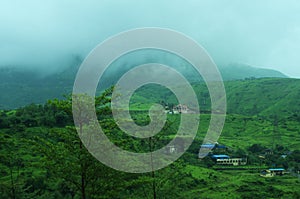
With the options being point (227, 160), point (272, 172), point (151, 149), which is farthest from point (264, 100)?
point (151, 149)

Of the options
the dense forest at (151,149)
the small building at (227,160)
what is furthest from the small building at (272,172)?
the small building at (227,160)

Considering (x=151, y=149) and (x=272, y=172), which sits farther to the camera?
(x=272, y=172)

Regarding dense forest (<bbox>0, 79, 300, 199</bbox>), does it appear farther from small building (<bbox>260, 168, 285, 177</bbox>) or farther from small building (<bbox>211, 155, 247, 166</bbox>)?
small building (<bbox>211, 155, 247, 166</bbox>)

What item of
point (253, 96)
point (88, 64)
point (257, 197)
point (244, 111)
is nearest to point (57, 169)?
point (88, 64)

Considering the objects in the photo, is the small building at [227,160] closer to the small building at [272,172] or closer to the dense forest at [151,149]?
the dense forest at [151,149]

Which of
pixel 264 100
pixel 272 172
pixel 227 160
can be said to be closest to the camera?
pixel 272 172

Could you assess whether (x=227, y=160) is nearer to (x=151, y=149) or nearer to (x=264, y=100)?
(x=151, y=149)

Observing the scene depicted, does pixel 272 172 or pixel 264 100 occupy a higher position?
pixel 264 100

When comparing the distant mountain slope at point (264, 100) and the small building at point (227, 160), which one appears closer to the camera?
the small building at point (227, 160)

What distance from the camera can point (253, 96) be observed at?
601 ft

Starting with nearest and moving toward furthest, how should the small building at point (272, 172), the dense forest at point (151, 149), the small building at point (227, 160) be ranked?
1. the dense forest at point (151, 149)
2. the small building at point (272, 172)
3. the small building at point (227, 160)

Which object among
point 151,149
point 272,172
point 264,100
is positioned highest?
point 264,100

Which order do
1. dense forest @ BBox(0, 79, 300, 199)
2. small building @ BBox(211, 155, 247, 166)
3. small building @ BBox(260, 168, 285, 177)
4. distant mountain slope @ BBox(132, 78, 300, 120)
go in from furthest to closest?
1. distant mountain slope @ BBox(132, 78, 300, 120)
2. small building @ BBox(211, 155, 247, 166)
3. small building @ BBox(260, 168, 285, 177)
4. dense forest @ BBox(0, 79, 300, 199)

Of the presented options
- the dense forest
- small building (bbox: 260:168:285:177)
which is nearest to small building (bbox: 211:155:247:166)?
the dense forest
